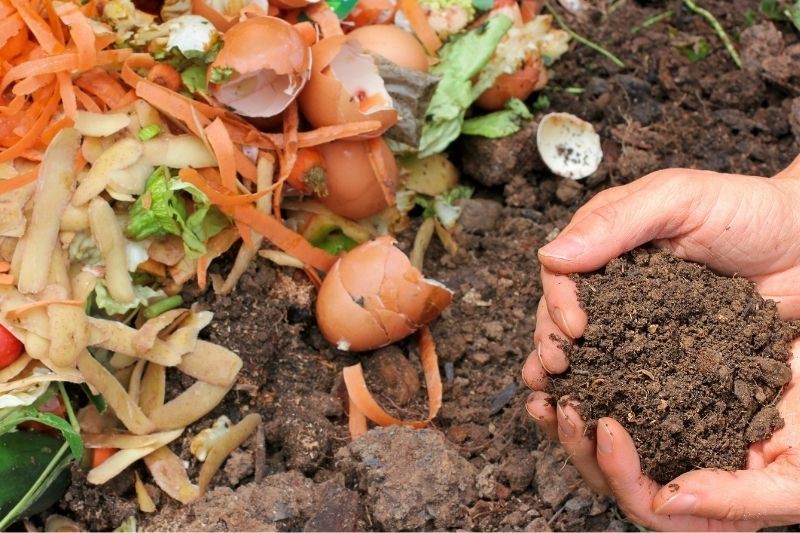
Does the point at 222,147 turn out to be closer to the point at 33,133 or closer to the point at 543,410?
the point at 33,133

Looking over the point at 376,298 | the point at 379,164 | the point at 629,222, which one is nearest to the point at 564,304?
the point at 629,222

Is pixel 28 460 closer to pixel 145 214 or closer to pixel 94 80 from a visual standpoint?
pixel 145 214

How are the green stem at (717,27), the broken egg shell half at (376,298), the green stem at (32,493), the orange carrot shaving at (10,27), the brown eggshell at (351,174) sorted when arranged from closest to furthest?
1. the green stem at (32,493)
2. the orange carrot shaving at (10,27)
3. the broken egg shell half at (376,298)
4. the brown eggshell at (351,174)
5. the green stem at (717,27)

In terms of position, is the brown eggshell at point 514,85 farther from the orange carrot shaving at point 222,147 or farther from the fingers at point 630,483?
the fingers at point 630,483

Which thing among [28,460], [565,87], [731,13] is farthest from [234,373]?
[731,13]

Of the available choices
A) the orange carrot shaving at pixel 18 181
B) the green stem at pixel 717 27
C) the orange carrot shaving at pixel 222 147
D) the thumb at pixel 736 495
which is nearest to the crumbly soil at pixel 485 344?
the green stem at pixel 717 27

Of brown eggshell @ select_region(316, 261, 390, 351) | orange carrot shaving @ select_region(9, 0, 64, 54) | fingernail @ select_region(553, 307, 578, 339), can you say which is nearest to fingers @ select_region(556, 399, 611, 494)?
fingernail @ select_region(553, 307, 578, 339)

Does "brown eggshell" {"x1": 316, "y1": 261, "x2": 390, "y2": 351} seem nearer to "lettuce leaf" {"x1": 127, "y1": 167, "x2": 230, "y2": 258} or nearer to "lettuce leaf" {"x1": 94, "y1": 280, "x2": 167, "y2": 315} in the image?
"lettuce leaf" {"x1": 127, "y1": 167, "x2": 230, "y2": 258}
